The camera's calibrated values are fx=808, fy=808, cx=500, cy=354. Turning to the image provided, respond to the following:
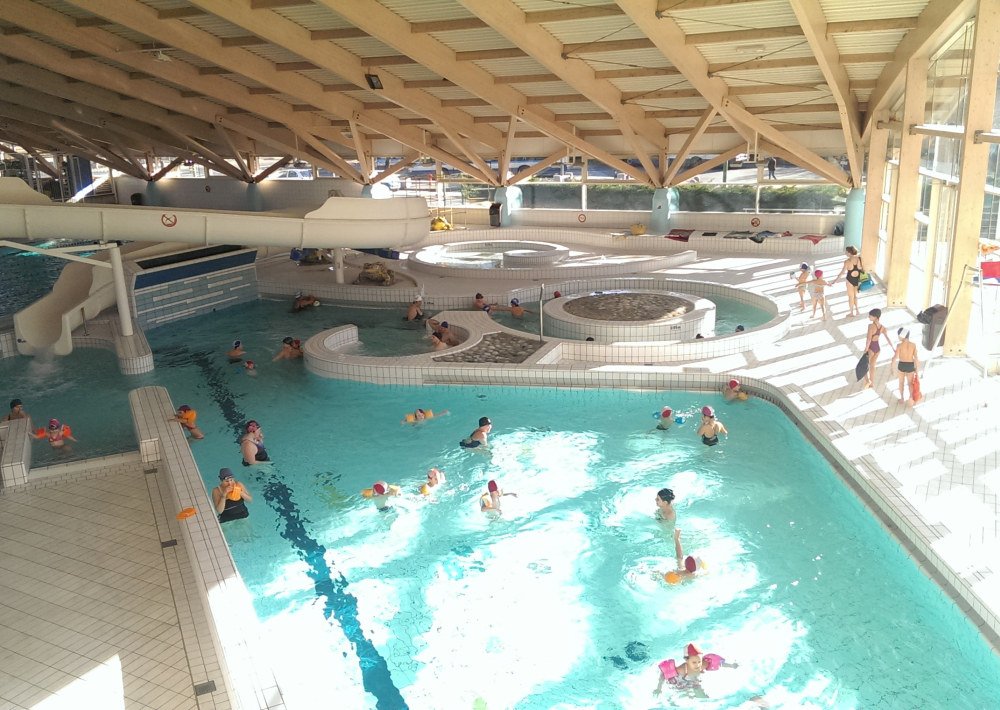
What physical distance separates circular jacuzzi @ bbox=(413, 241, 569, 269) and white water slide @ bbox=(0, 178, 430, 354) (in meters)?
5.42

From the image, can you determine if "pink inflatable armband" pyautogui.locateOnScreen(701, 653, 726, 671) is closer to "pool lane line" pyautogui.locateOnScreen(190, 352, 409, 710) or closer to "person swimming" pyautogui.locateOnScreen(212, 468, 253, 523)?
"pool lane line" pyautogui.locateOnScreen(190, 352, 409, 710)

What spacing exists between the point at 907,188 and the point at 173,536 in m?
10.7

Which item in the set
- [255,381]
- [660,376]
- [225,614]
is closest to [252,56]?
[255,381]

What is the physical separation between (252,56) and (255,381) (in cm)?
764

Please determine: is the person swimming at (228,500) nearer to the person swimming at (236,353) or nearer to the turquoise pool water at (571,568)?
the turquoise pool water at (571,568)

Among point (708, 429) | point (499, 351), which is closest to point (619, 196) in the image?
point (499, 351)

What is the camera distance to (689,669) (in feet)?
15.6

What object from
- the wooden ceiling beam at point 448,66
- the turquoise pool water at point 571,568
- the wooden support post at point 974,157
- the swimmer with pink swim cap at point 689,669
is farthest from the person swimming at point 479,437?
the wooden ceiling beam at point 448,66

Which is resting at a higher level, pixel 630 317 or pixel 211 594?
pixel 630 317

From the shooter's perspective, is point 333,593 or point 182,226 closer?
point 333,593

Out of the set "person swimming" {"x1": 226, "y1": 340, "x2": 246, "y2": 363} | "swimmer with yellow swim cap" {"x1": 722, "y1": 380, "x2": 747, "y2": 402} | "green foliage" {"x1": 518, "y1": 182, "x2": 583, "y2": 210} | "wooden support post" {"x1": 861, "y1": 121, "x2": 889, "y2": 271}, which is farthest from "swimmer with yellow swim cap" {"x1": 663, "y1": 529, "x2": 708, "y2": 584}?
"green foliage" {"x1": 518, "y1": 182, "x2": 583, "y2": 210}

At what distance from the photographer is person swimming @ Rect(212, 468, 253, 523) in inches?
271

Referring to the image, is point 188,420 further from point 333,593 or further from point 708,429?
point 708,429

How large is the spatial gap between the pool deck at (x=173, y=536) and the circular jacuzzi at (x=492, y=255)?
27.5 ft
